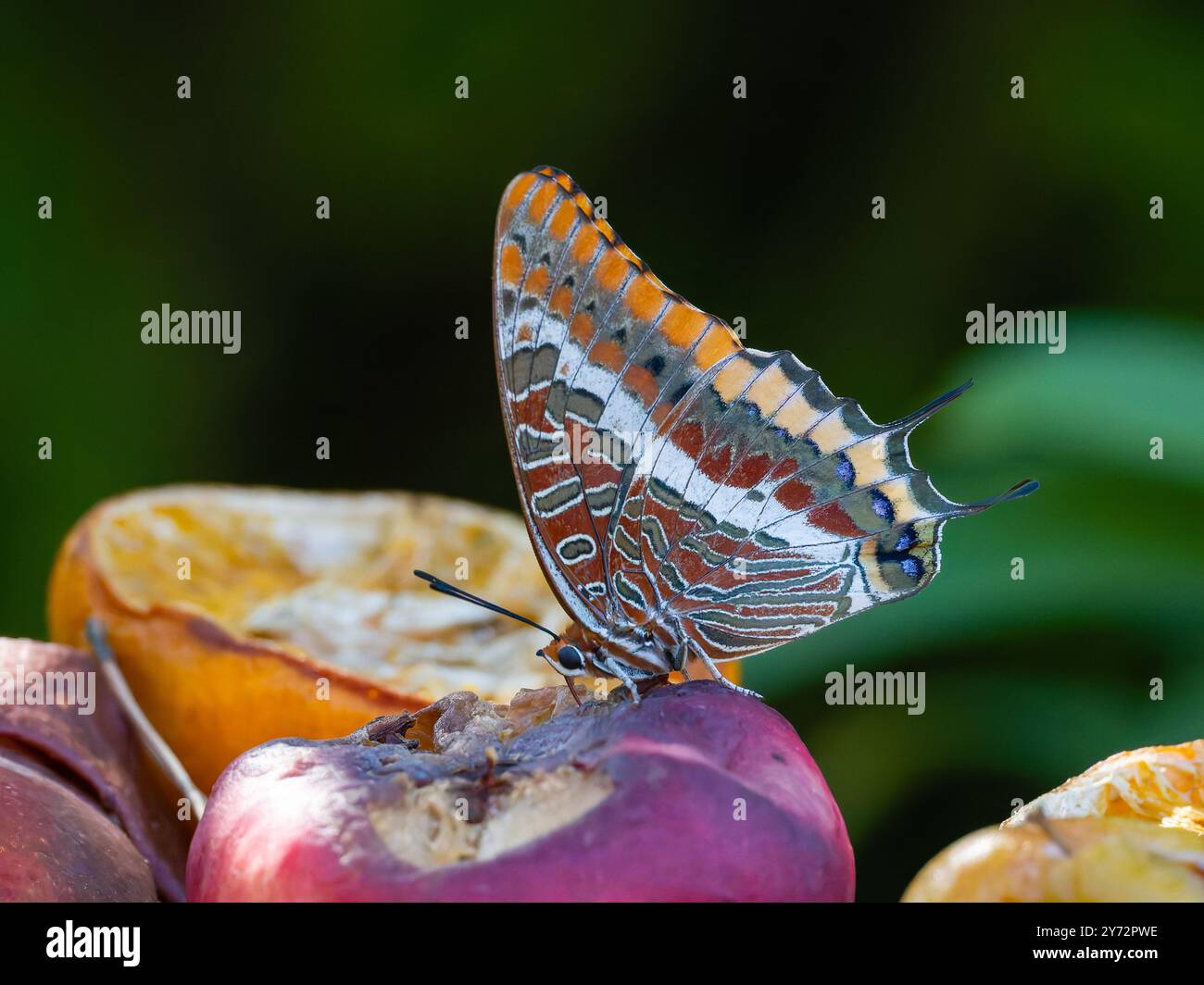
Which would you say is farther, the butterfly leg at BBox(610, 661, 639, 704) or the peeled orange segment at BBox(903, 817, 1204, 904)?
the butterfly leg at BBox(610, 661, 639, 704)

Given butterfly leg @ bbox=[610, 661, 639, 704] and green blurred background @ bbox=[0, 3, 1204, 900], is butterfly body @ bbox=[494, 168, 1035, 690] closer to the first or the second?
butterfly leg @ bbox=[610, 661, 639, 704]

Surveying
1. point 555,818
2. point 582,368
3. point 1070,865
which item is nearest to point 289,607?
point 582,368

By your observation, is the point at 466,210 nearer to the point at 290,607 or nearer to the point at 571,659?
the point at 290,607

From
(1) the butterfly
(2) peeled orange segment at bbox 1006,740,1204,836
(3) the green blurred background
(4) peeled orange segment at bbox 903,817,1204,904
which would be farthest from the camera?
(3) the green blurred background

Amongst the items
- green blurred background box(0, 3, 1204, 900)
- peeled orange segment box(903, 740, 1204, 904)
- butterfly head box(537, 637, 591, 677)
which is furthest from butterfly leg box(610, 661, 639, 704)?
green blurred background box(0, 3, 1204, 900)

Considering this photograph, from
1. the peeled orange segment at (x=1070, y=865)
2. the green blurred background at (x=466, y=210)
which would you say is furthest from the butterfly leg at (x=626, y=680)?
the green blurred background at (x=466, y=210)
